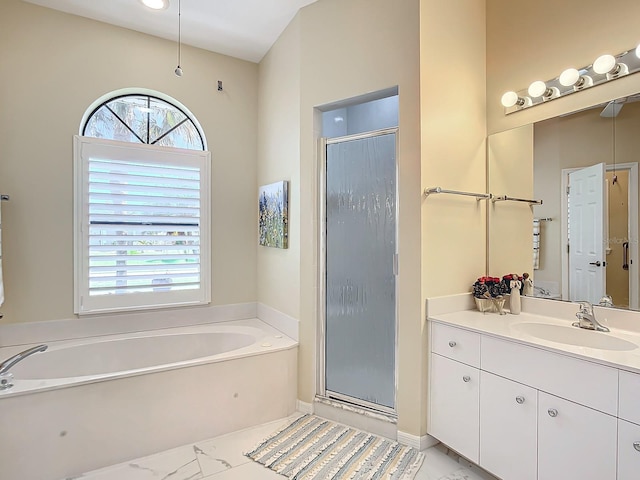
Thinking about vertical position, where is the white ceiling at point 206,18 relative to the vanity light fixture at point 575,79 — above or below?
above

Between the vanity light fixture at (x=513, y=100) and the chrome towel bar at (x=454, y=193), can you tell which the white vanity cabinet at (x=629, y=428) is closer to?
the chrome towel bar at (x=454, y=193)

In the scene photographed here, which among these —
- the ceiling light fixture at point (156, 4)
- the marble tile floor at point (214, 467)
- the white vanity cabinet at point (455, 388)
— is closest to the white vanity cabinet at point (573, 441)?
the white vanity cabinet at point (455, 388)

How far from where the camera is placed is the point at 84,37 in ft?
9.00

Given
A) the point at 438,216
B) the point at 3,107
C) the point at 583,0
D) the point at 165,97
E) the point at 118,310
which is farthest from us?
the point at 165,97

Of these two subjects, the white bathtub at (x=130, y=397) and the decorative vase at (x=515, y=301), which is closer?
the white bathtub at (x=130, y=397)

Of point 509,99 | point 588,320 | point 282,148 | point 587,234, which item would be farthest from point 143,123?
point 588,320

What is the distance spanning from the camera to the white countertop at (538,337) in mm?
1378

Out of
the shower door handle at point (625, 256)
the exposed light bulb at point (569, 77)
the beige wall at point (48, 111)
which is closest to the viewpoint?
the shower door handle at point (625, 256)

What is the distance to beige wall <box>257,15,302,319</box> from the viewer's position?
2783mm

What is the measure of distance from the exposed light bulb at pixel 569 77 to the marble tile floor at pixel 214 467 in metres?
2.25

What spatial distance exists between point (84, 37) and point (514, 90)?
127 inches

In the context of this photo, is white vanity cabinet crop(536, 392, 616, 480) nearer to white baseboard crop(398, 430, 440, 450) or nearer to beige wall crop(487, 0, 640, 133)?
white baseboard crop(398, 430, 440, 450)

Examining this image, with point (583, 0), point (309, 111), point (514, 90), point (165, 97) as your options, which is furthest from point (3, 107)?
point (583, 0)

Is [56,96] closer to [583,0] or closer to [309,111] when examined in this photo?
[309,111]
